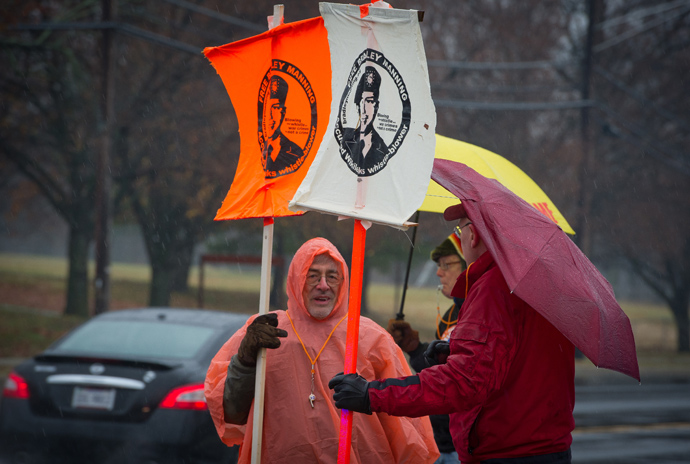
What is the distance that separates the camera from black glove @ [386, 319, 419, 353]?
4277 mm

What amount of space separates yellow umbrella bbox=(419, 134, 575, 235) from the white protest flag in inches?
47.5

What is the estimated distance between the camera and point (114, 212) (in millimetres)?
21422

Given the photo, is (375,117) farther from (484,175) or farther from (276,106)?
(484,175)

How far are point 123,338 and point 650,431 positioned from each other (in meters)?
8.27

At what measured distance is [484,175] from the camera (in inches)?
158

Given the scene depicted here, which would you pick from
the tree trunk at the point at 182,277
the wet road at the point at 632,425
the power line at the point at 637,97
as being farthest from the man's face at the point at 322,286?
the tree trunk at the point at 182,277

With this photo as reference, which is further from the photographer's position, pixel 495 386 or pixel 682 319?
pixel 682 319

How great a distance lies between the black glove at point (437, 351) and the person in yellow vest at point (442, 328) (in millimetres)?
1087

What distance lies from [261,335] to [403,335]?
4.78 feet

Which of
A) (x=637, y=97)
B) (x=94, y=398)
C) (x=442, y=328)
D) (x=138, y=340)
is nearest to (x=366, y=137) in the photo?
(x=442, y=328)

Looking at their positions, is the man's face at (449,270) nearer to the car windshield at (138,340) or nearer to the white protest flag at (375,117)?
the white protest flag at (375,117)

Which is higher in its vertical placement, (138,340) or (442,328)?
(442,328)

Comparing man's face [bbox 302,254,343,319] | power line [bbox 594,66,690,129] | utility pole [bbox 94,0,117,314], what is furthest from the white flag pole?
power line [bbox 594,66,690,129]

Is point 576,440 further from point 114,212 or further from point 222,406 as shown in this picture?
point 114,212
